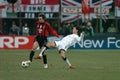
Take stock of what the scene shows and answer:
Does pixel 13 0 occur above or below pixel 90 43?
above

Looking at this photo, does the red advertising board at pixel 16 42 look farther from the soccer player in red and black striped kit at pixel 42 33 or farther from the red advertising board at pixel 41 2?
the soccer player in red and black striped kit at pixel 42 33

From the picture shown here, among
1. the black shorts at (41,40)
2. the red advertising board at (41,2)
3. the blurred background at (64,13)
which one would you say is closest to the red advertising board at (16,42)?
the blurred background at (64,13)

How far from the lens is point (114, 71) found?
18.0 m

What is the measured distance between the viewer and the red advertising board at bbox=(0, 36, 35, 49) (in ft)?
113

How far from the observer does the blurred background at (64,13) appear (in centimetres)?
3847

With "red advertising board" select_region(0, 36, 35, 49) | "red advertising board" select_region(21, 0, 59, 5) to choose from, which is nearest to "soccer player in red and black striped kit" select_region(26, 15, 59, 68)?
"red advertising board" select_region(0, 36, 35, 49)

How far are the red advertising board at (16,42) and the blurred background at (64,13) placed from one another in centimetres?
308

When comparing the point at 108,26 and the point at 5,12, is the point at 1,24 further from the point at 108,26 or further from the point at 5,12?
the point at 108,26

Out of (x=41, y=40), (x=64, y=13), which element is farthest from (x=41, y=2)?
(x=41, y=40)

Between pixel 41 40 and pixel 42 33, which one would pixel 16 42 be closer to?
pixel 41 40

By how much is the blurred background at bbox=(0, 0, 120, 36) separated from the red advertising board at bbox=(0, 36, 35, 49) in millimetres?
3076

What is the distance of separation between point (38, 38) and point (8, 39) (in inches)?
602

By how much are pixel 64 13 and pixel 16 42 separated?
5.98m

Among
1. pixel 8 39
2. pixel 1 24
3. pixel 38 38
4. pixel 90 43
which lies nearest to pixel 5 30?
pixel 1 24
